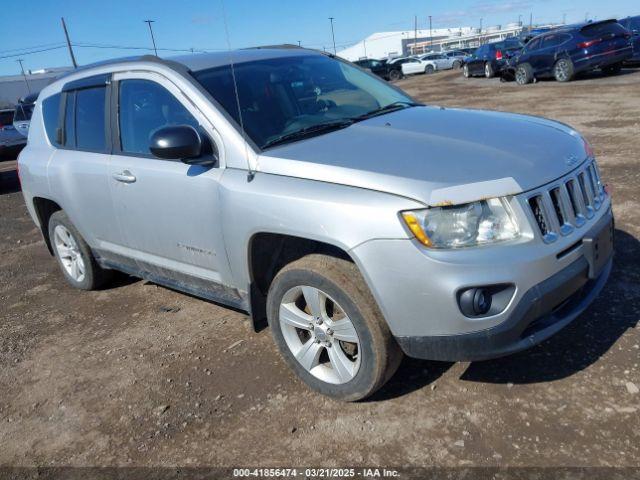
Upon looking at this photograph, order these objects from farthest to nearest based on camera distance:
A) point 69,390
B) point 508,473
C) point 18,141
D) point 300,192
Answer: point 18,141 < point 69,390 < point 300,192 < point 508,473

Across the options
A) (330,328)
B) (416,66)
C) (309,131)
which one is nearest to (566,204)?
(330,328)

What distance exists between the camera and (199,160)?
3139mm

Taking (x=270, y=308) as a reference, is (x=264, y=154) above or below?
above

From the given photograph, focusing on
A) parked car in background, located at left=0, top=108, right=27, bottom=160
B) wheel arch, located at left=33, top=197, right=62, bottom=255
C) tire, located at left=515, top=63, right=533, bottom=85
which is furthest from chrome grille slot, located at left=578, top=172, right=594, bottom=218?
tire, located at left=515, top=63, right=533, bottom=85

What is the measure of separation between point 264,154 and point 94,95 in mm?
1933

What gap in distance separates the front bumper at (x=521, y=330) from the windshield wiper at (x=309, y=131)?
1.30 meters

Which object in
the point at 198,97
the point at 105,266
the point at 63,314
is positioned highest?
the point at 198,97

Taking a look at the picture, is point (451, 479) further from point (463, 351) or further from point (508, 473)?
point (463, 351)

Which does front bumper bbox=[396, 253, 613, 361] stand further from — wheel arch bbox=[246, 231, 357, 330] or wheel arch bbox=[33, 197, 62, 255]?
wheel arch bbox=[33, 197, 62, 255]

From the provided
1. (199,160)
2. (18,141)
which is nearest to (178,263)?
(199,160)

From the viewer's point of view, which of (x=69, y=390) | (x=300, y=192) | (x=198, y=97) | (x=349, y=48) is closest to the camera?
(x=300, y=192)

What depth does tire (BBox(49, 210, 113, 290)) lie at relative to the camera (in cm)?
472

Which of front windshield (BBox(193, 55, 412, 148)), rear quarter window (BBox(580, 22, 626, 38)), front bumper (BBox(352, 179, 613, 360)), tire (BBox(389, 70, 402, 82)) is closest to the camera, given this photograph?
front bumper (BBox(352, 179, 613, 360))

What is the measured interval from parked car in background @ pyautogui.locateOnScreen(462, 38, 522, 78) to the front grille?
2157cm
